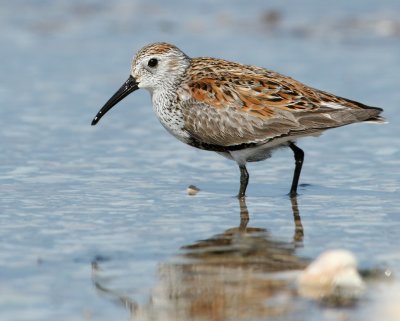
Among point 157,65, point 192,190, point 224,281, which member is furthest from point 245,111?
point 224,281

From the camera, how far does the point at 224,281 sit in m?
6.95

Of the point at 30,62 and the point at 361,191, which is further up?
the point at 30,62

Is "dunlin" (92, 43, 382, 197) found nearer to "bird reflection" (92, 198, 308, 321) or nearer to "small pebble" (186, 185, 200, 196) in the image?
"small pebble" (186, 185, 200, 196)

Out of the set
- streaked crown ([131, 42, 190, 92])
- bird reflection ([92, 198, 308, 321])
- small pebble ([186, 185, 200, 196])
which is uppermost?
streaked crown ([131, 42, 190, 92])

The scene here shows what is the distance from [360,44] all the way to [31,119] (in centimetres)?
667

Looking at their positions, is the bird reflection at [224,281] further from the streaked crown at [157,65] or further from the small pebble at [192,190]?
the streaked crown at [157,65]

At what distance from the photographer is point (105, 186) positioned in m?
9.95

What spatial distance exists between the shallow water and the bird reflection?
0.05 ft

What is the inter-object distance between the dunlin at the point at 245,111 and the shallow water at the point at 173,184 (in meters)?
0.49

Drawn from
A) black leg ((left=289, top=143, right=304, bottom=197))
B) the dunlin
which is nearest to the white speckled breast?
the dunlin

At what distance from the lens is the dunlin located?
31.6 feet

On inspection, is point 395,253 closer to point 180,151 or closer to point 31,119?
point 180,151

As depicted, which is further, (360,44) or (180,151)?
(360,44)

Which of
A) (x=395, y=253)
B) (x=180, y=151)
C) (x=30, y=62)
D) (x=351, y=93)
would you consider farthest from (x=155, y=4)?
(x=395, y=253)
